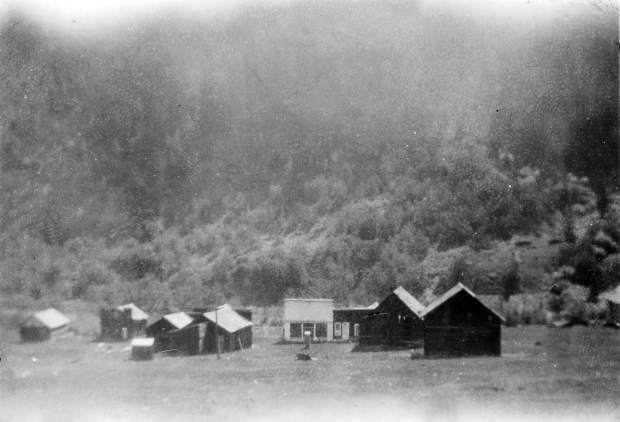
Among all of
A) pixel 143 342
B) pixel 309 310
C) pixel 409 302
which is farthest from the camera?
pixel 309 310

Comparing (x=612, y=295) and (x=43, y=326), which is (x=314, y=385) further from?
(x=612, y=295)

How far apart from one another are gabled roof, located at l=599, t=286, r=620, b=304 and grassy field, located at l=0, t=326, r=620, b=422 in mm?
5978

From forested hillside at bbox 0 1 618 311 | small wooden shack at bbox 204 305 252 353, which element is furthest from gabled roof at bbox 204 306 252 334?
forested hillside at bbox 0 1 618 311

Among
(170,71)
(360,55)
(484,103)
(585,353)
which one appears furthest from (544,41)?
(170,71)

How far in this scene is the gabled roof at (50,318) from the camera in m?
33.5

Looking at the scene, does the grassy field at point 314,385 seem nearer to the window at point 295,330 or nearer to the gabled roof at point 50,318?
the gabled roof at point 50,318

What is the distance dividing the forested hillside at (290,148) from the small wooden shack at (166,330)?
554cm

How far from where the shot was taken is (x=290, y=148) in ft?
205

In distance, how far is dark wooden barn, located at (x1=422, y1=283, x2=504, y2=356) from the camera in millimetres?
36062

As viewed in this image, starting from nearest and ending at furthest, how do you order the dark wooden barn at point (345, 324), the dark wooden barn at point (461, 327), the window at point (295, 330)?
the dark wooden barn at point (461, 327) → the window at point (295, 330) → the dark wooden barn at point (345, 324)

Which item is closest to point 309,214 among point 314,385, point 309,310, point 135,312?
point 309,310

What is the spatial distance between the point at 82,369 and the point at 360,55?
4140cm

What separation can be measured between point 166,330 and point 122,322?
18.0 ft

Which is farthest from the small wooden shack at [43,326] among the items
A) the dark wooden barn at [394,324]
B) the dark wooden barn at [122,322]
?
the dark wooden barn at [394,324]
